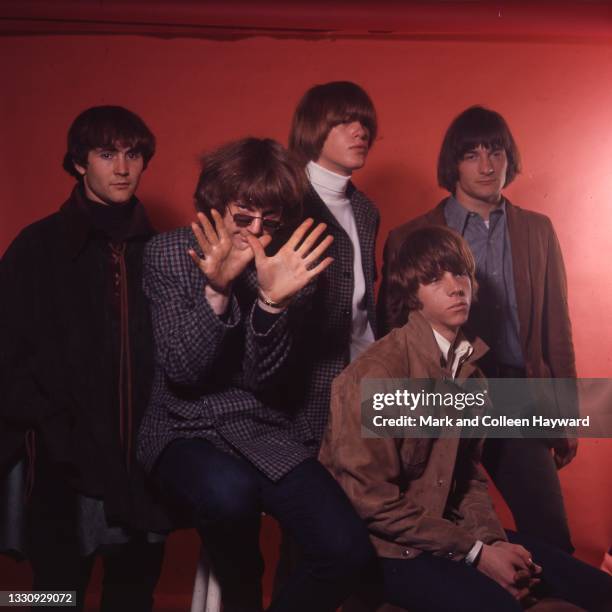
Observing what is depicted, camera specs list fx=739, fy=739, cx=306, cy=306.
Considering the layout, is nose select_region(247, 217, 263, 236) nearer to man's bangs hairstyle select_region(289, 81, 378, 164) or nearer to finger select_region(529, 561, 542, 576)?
man's bangs hairstyle select_region(289, 81, 378, 164)

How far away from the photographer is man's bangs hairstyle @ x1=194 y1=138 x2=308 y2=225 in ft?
4.54

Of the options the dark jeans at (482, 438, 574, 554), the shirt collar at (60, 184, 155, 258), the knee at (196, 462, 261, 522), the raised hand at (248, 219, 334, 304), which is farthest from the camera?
the dark jeans at (482, 438, 574, 554)

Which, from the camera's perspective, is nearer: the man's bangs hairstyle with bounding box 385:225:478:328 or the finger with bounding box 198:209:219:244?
the finger with bounding box 198:209:219:244

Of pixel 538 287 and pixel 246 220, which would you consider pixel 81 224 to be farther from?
pixel 538 287

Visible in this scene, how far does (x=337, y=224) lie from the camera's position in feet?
5.25

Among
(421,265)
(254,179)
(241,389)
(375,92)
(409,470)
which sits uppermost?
(375,92)

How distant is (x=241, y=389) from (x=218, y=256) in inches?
10.2

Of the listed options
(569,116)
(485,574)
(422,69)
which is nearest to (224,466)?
(485,574)

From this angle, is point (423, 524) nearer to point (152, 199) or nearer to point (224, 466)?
point (224, 466)

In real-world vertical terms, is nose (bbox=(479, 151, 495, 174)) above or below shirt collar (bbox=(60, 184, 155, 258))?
above

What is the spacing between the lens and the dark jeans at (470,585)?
49.1 inches

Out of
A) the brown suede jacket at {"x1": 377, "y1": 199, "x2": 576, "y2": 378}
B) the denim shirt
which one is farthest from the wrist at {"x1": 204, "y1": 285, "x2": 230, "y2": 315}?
the denim shirt

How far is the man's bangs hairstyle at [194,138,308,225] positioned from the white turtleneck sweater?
16cm

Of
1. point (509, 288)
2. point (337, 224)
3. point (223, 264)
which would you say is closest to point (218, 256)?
point (223, 264)
